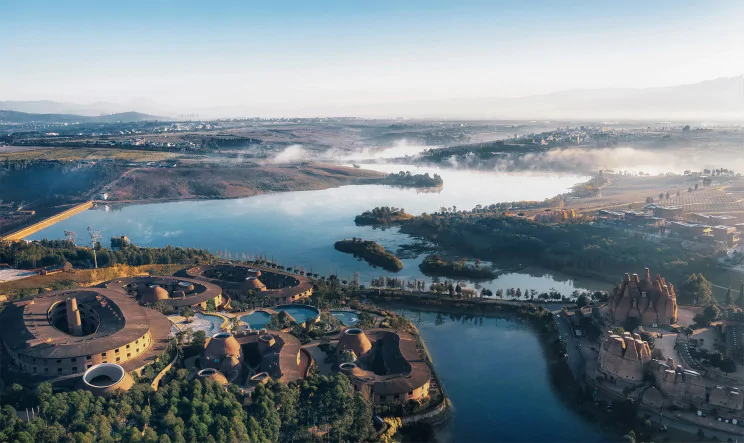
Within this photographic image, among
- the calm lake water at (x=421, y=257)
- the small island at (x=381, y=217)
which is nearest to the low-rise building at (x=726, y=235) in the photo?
the calm lake water at (x=421, y=257)

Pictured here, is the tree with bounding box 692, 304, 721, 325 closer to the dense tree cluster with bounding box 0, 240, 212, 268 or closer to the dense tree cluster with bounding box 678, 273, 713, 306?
the dense tree cluster with bounding box 678, 273, 713, 306

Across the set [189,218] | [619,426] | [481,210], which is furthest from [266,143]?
[619,426]

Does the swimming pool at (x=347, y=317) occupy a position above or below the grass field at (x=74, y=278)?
below

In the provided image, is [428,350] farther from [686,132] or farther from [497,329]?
[686,132]

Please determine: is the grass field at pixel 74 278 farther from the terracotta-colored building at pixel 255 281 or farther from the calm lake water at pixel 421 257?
the calm lake water at pixel 421 257

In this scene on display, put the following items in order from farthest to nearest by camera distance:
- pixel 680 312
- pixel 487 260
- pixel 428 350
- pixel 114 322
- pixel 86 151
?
pixel 86 151
pixel 487 260
pixel 680 312
pixel 428 350
pixel 114 322
